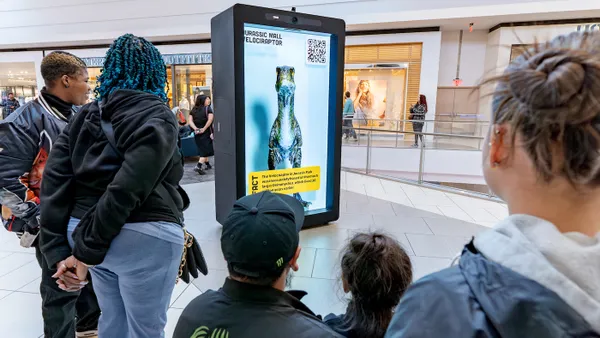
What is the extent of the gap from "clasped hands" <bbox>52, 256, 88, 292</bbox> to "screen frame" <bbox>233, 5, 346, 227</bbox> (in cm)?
187

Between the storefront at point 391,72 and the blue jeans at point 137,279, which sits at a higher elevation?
the storefront at point 391,72

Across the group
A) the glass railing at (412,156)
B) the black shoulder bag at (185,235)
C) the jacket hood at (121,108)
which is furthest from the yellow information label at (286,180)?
the glass railing at (412,156)

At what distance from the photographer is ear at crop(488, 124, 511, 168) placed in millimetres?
590

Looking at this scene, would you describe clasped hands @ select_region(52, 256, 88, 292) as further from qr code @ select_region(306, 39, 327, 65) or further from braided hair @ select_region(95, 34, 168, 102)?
qr code @ select_region(306, 39, 327, 65)

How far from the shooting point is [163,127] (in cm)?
121

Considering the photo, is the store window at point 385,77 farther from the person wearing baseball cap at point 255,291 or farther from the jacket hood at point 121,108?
the person wearing baseball cap at point 255,291

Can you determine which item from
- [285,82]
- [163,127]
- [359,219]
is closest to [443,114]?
[359,219]

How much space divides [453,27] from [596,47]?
12502 millimetres

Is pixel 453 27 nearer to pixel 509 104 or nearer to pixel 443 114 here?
pixel 443 114

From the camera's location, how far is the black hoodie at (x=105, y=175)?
3.76ft

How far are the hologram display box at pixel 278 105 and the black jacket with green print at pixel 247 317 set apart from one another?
228cm

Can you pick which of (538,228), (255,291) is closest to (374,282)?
(255,291)

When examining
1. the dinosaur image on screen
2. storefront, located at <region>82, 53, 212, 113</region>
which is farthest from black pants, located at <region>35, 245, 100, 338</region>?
storefront, located at <region>82, 53, 212, 113</region>

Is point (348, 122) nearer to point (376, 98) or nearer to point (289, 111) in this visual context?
point (376, 98)
